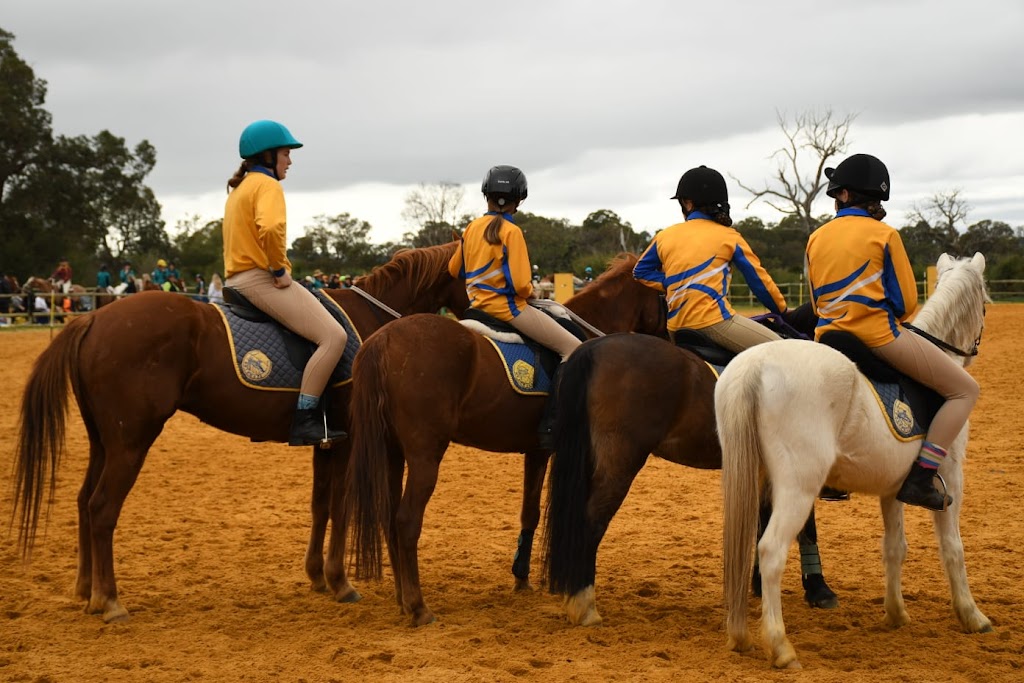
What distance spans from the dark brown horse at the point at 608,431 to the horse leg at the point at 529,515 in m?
1.00

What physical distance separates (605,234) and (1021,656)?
51.2m

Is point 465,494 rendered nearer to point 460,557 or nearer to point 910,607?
point 460,557

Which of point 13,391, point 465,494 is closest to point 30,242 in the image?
point 13,391

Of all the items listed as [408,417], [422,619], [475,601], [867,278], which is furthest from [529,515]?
[867,278]

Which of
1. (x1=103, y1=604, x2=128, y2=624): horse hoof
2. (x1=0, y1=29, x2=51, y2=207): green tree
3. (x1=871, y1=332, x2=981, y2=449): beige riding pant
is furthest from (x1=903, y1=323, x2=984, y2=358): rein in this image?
(x1=0, y1=29, x2=51, y2=207): green tree

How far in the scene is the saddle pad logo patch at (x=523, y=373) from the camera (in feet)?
19.7

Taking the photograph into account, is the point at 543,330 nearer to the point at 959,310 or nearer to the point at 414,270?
the point at 414,270

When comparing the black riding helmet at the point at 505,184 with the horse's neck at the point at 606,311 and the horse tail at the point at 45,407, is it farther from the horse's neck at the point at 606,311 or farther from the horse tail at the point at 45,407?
the horse tail at the point at 45,407

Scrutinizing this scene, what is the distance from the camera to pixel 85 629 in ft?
18.5

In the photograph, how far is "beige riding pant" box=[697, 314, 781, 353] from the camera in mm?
5625

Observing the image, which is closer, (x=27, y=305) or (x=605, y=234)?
(x=27, y=305)

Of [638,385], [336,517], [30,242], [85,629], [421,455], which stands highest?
[30,242]

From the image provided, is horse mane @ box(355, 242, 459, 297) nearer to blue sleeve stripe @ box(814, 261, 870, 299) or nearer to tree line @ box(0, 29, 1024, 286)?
blue sleeve stripe @ box(814, 261, 870, 299)

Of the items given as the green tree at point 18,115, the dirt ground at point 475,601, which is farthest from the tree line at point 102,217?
the dirt ground at point 475,601
